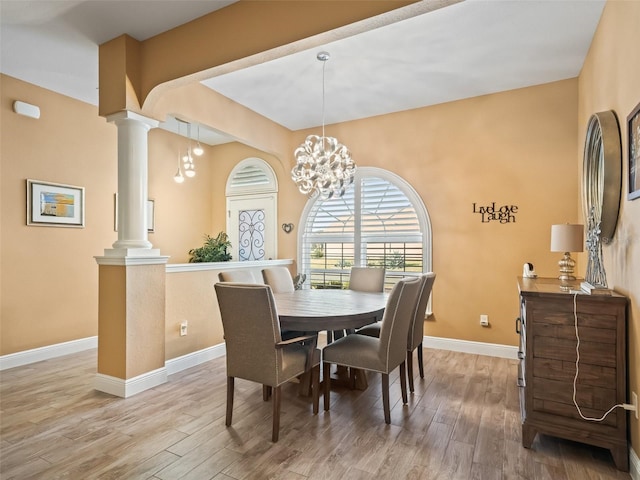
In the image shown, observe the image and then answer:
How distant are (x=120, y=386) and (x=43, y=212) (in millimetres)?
2284

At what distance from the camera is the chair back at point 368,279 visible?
3.93 metres

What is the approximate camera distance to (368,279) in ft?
13.1

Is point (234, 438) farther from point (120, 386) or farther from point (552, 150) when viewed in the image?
point (552, 150)

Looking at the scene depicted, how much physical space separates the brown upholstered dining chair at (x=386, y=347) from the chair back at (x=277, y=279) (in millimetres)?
1383

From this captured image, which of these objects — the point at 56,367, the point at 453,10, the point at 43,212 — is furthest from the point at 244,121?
the point at 56,367

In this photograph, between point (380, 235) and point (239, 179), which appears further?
point (239, 179)

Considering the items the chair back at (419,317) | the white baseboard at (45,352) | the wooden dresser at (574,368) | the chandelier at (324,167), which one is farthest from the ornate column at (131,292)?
the wooden dresser at (574,368)

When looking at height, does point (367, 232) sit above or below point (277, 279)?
above

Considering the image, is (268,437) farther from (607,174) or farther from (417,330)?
(607,174)

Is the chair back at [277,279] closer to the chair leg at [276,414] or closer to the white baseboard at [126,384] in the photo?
the white baseboard at [126,384]

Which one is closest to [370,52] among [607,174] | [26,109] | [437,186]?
[437,186]

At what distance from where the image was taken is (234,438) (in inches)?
89.7

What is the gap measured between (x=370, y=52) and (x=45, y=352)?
4590 mm

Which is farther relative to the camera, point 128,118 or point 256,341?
point 128,118
